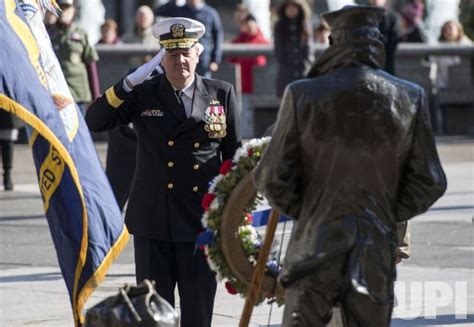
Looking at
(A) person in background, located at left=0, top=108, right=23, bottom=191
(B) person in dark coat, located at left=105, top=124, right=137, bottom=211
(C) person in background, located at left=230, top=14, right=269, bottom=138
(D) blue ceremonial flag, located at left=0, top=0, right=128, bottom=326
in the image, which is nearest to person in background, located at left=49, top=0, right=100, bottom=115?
(A) person in background, located at left=0, top=108, right=23, bottom=191

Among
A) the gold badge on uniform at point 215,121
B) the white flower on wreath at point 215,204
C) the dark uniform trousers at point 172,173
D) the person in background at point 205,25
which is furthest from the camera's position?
the person in background at point 205,25

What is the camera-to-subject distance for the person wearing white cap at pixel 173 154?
7223 mm

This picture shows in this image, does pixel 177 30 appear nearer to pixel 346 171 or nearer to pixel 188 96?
pixel 188 96

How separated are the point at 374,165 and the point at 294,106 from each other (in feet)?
1.31

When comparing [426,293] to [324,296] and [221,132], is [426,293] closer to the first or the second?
[221,132]

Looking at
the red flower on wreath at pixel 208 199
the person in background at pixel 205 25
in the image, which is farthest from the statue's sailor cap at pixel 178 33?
the person in background at pixel 205 25

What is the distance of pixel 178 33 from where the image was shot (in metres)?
7.31

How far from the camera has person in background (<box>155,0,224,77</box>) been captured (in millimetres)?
16734

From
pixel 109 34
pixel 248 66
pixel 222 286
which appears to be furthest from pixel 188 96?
pixel 248 66

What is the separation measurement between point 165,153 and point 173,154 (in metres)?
0.04

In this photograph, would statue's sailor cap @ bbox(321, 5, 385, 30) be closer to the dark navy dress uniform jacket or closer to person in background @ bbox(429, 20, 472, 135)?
the dark navy dress uniform jacket

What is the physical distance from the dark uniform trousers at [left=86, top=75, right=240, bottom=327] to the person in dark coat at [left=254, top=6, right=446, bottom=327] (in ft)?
4.93

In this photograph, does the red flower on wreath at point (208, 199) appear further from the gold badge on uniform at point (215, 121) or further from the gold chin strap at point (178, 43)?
the gold chin strap at point (178, 43)

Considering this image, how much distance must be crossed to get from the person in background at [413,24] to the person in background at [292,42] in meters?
4.90
